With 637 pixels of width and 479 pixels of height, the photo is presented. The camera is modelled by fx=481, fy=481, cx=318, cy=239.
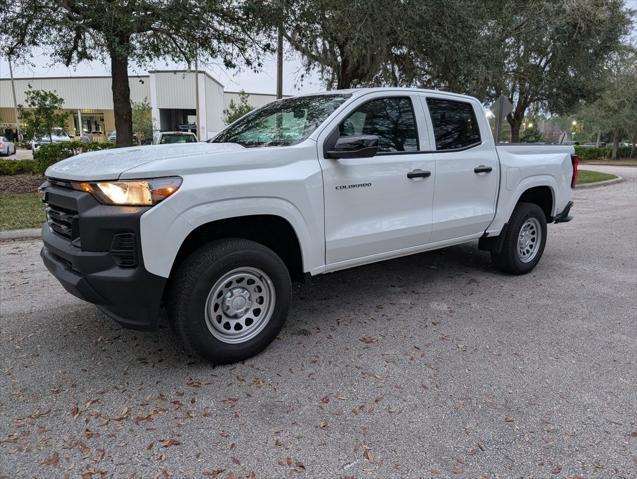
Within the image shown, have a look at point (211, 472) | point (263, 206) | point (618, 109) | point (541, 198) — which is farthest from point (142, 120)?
point (211, 472)

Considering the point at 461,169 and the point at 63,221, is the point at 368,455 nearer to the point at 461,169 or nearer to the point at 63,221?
the point at 63,221

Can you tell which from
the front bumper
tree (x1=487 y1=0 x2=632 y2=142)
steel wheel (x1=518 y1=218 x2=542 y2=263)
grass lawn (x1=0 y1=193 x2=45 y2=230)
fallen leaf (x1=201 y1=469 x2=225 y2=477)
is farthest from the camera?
tree (x1=487 y1=0 x2=632 y2=142)

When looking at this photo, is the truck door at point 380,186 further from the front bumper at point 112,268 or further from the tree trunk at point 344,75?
the tree trunk at point 344,75

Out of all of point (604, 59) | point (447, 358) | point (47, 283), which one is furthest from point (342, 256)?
point (604, 59)

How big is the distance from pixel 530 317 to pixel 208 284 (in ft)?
9.63

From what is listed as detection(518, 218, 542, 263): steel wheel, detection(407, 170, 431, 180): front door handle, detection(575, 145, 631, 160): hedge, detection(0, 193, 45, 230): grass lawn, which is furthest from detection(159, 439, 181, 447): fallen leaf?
detection(575, 145, 631, 160): hedge

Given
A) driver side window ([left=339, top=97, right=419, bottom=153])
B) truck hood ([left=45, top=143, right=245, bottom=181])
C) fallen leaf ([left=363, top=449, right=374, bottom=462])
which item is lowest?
fallen leaf ([left=363, top=449, right=374, bottom=462])

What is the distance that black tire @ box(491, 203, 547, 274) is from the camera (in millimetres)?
5410

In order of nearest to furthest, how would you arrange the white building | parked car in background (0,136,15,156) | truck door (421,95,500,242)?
truck door (421,95,500,242)
parked car in background (0,136,15,156)
the white building

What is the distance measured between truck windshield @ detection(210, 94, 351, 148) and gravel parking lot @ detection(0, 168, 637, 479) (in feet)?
5.25

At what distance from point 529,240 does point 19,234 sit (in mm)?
7178

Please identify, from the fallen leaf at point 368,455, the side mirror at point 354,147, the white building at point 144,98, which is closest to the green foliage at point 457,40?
the side mirror at point 354,147

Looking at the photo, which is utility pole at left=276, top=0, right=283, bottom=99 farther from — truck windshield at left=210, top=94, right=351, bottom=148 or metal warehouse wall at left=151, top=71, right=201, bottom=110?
metal warehouse wall at left=151, top=71, right=201, bottom=110

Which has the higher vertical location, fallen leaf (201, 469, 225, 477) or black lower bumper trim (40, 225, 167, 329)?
black lower bumper trim (40, 225, 167, 329)
